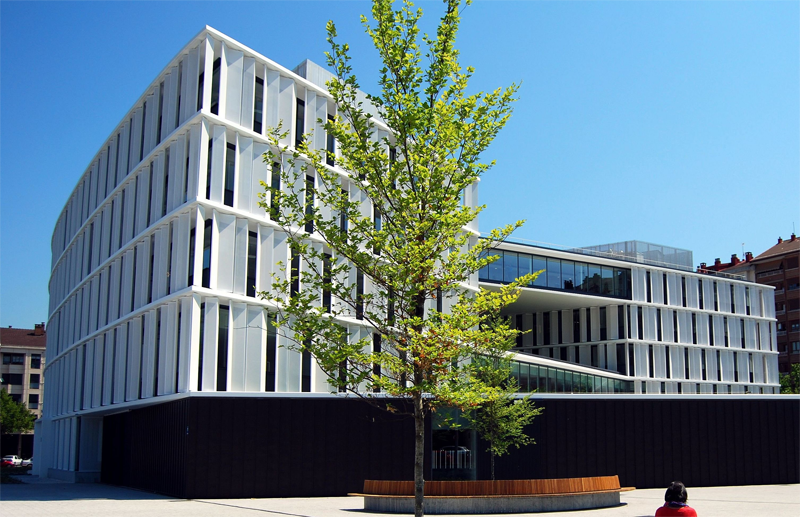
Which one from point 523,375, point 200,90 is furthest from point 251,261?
point 523,375

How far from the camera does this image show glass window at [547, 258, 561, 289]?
170 ft

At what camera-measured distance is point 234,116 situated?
29.1 meters

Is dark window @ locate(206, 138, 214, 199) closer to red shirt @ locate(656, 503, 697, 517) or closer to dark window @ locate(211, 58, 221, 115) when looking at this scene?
dark window @ locate(211, 58, 221, 115)

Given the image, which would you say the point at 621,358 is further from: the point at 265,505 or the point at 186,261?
the point at 265,505

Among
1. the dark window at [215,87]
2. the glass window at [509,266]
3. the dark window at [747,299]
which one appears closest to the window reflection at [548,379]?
the glass window at [509,266]

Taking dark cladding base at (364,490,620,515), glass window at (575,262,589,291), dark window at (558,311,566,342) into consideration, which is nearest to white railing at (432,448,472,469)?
dark cladding base at (364,490,620,515)

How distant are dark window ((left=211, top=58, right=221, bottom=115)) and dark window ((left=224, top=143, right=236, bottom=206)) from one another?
1428mm

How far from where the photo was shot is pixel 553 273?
171 feet

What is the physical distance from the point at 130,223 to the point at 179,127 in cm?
709

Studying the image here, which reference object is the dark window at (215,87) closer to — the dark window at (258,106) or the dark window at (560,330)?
the dark window at (258,106)

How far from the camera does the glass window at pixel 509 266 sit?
162 ft

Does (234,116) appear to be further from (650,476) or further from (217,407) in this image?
(650,476)

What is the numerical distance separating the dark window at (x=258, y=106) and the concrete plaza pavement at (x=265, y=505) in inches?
545

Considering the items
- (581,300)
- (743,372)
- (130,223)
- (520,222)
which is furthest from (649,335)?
(520,222)
